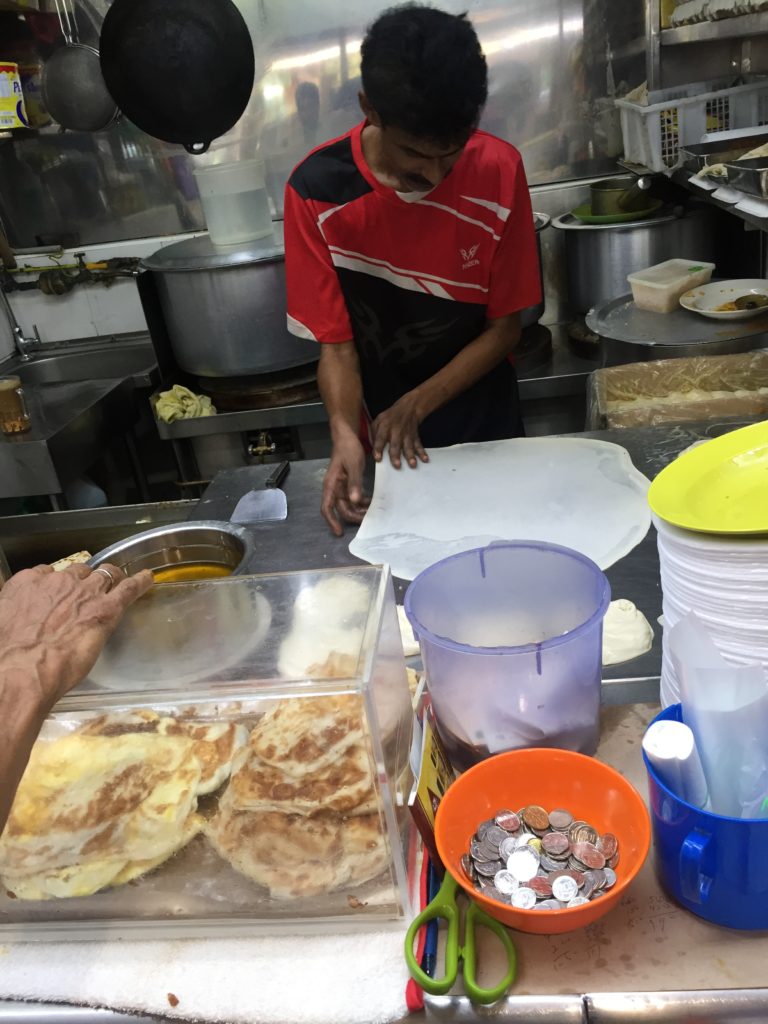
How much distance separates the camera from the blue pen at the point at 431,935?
0.75 metres

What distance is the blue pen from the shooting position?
0.75 meters

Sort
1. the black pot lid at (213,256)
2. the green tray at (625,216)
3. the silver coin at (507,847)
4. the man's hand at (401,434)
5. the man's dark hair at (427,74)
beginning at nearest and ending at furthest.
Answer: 1. the silver coin at (507,847)
2. the man's dark hair at (427,74)
3. the man's hand at (401,434)
4. the black pot lid at (213,256)
5. the green tray at (625,216)

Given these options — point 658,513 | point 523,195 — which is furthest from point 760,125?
point 658,513

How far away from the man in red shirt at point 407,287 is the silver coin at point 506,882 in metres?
1.04

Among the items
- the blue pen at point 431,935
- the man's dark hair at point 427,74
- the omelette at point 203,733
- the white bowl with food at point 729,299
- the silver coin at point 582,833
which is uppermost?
the man's dark hair at point 427,74

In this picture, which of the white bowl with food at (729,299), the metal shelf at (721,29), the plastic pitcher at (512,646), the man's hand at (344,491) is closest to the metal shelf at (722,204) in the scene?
the white bowl with food at (729,299)

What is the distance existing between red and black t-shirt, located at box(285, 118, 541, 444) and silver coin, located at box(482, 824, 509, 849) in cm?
158

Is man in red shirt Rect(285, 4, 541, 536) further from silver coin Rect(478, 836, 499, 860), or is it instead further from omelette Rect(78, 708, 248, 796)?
silver coin Rect(478, 836, 499, 860)

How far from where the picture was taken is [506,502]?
1731 millimetres

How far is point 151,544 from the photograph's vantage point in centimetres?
166

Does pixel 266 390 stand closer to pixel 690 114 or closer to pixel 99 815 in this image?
pixel 690 114

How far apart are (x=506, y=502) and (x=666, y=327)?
1039 millimetres

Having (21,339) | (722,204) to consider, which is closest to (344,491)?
(722,204)

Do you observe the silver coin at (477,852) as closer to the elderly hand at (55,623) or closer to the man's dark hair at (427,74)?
the elderly hand at (55,623)
